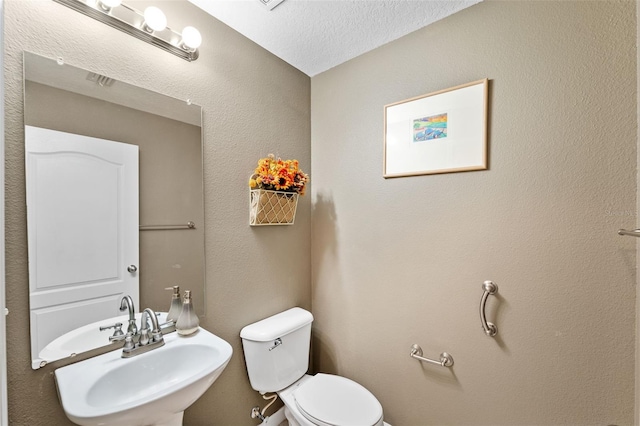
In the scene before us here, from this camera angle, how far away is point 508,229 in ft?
3.76

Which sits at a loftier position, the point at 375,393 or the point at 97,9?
the point at 97,9

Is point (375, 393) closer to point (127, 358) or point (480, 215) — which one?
point (480, 215)

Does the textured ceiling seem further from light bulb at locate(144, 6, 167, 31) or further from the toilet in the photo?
the toilet

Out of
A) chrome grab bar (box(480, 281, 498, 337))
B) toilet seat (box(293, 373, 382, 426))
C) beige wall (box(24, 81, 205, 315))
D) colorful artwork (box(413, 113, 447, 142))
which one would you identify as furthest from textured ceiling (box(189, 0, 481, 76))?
toilet seat (box(293, 373, 382, 426))

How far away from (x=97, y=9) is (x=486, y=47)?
1589 millimetres

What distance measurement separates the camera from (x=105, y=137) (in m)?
1.00

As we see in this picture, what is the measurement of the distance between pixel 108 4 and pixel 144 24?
4.9 inches

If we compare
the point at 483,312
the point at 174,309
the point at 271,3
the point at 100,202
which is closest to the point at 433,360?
the point at 483,312

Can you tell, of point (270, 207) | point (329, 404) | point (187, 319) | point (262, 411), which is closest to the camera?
point (187, 319)

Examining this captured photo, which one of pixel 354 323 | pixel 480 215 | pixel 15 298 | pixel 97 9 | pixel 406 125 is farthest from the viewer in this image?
pixel 354 323

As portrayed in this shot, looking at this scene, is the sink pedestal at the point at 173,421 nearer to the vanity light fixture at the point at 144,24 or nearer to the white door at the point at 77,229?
the white door at the point at 77,229

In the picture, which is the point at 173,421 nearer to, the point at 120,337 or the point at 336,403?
the point at 120,337

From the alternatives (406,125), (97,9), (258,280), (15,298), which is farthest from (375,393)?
(97,9)

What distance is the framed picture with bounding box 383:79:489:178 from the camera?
3.93ft
